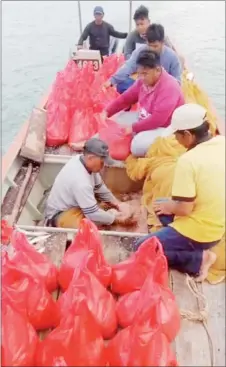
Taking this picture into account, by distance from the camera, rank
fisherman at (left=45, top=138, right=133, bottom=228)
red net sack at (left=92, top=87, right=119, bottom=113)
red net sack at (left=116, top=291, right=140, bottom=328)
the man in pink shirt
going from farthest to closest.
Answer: red net sack at (left=92, top=87, right=119, bottom=113) → the man in pink shirt → fisherman at (left=45, top=138, right=133, bottom=228) → red net sack at (left=116, top=291, right=140, bottom=328)

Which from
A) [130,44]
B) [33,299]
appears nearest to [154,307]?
[33,299]

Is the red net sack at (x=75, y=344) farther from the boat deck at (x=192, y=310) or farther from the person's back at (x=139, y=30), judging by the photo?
the person's back at (x=139, y=30)

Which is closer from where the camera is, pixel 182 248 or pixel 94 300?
pixel 94 300

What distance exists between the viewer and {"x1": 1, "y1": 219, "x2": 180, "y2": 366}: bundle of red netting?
186 centimetres

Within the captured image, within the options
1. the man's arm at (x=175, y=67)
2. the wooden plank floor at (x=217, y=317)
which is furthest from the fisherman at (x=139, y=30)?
the wooden plank floor at (x=217, y=317)

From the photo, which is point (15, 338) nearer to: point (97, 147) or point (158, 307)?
point (158, 307)

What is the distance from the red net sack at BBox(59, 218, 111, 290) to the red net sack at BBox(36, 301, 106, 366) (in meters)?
0.47

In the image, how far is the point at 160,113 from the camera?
3512 millimetres

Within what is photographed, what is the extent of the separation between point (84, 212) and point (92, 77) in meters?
2.56

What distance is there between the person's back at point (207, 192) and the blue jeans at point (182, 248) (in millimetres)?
46

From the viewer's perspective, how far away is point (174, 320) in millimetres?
2115

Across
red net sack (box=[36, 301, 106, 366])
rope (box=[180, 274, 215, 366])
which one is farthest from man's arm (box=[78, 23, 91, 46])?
red net sack (box=[36, 301, 106, 366])

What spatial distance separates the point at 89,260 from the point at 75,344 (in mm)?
586

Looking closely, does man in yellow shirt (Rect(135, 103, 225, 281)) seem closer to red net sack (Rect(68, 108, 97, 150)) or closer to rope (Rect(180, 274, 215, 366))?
rope (Rect(180, 274, 215, 366))
